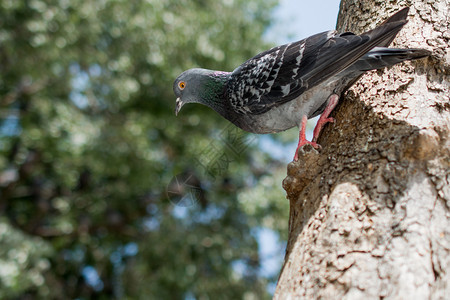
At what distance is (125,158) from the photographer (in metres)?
8.00

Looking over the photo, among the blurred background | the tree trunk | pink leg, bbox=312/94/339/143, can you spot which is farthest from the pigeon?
the blurred background

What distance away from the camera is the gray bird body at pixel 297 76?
2.52 meters

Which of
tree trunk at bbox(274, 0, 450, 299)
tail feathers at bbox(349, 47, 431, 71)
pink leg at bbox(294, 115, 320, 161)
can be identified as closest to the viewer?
tree trunk at bbox(274, 0, 450, 299)

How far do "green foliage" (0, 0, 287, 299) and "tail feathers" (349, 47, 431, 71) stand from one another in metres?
4.36

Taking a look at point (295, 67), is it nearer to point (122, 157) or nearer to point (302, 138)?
point (302, 138)

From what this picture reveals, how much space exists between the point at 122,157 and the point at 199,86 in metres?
4.50

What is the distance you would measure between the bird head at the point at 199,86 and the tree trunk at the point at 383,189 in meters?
1.22

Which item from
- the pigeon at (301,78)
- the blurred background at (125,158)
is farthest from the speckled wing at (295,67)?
the blurred background at (125,158)

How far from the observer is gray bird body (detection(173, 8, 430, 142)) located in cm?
252

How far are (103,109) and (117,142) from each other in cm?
129

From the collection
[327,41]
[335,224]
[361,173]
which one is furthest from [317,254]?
[327,41]

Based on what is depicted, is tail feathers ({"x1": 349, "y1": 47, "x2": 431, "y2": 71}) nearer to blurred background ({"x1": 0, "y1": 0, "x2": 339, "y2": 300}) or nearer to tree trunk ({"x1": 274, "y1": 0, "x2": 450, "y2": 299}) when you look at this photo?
tree trunk ({"x1": 274, "y1": 0, "x2": 450, "y2": 299})

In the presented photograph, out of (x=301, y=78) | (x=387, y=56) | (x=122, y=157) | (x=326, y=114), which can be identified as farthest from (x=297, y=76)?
(x=122, y=157)

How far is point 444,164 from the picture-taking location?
81.7 inches
